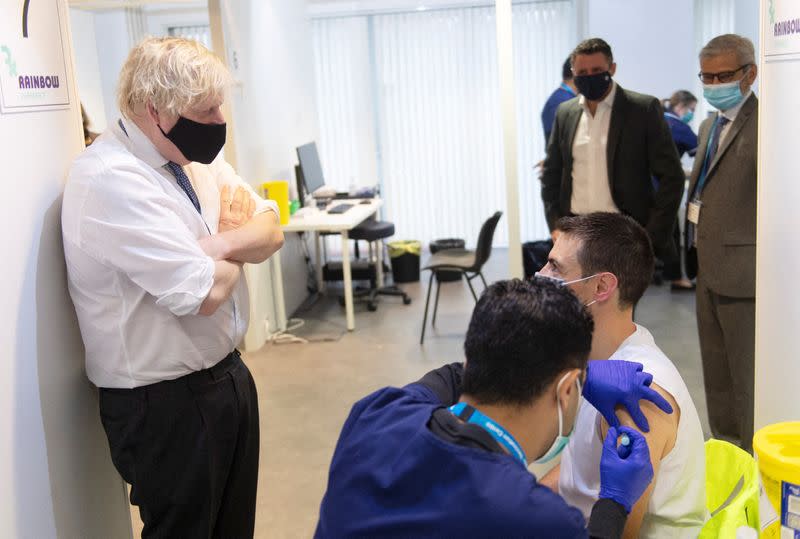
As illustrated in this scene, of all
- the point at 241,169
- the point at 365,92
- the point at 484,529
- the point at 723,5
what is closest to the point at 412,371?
the point at 241,169

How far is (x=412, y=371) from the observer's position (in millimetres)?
4707

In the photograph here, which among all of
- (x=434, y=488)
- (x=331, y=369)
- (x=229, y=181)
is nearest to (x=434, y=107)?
(x=331, y=369)

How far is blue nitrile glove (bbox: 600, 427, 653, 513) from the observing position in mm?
1414

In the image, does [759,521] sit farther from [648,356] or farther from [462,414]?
[462,414]

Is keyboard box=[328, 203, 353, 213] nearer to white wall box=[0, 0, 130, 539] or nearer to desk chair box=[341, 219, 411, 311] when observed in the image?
desk chair box=[341, 219, 411, 311]

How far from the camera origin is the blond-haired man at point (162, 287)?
171 centimetres

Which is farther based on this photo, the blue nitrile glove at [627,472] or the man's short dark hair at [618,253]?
the man's short dark hair at [618,253]

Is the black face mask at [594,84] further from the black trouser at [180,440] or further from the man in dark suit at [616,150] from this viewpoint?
the black trouser at [180,440]

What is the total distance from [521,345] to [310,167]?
17.0 ft

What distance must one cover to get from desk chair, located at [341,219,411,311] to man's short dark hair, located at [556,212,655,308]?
4.30 meters

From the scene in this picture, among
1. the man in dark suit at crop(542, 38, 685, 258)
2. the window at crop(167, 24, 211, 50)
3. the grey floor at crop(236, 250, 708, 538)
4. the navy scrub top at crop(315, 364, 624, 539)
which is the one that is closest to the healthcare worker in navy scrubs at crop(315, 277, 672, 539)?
the navy scrub top at crop(315, 364, 624, 539)

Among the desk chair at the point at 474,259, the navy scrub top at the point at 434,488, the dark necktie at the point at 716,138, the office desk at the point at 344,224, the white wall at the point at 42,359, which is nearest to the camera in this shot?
the navy scrub top at the point at 434,488

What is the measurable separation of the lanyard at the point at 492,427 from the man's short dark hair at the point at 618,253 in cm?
73

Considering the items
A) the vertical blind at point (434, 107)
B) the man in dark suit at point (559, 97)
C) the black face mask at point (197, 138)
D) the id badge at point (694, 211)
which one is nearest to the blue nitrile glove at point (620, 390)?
the black face mask at point (197, 138)
